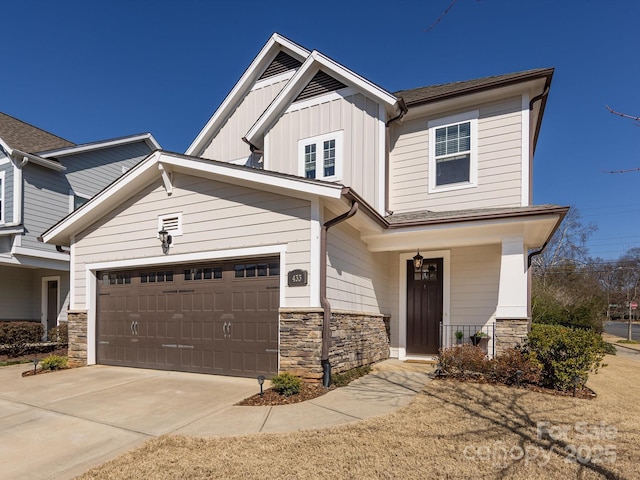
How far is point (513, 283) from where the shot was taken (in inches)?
299

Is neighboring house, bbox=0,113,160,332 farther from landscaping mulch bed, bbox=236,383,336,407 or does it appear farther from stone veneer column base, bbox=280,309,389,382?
landscaping mulch bed, bbox=236,383,336,407

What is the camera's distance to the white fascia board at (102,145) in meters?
12.9

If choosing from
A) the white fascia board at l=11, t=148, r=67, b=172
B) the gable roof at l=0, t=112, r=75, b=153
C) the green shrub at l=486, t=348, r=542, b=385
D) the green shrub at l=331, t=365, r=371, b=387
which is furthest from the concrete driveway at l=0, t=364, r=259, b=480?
the gable roof at l=0, t=112, r=75, b=153

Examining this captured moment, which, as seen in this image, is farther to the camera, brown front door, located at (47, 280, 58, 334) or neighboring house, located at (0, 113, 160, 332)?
brown front door, located at (47, 280, 58, 334)

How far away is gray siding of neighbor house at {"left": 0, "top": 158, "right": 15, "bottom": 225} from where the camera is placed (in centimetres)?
1216

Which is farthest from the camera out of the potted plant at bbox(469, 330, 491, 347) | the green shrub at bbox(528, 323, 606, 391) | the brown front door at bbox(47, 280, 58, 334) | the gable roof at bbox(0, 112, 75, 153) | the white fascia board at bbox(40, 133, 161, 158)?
the brown front door at bbox(47, 280, 58, 334)

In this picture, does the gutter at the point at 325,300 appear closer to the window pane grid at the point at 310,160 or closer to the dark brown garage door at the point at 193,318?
the dark brown garage door at the point at 193,318

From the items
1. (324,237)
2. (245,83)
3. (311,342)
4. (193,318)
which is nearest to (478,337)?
(311,342)

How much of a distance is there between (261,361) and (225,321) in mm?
1119

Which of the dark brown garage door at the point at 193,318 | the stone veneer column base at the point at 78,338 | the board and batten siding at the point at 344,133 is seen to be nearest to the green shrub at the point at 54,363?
the stone veneer column base at the point at 78,338

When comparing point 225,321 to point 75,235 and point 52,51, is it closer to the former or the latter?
point 75,235

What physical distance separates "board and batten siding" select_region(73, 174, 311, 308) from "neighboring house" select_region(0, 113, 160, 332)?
7.28 feet

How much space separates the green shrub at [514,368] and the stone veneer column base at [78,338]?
8918 mm

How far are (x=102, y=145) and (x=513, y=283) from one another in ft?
49.9
